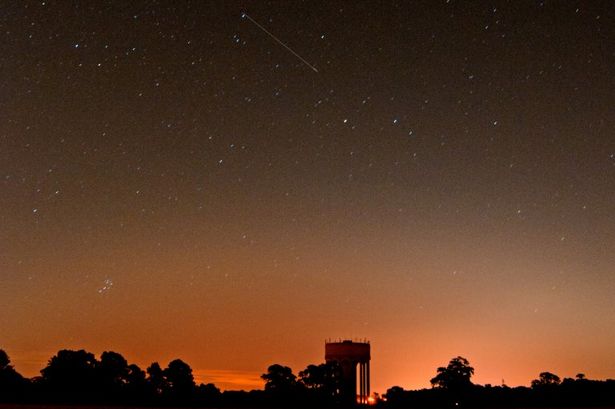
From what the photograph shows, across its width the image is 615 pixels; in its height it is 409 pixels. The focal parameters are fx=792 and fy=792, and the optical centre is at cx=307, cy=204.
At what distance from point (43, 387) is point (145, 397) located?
673 centimetres

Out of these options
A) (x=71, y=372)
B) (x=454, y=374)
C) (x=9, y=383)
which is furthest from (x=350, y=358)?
(x=9, y=383)

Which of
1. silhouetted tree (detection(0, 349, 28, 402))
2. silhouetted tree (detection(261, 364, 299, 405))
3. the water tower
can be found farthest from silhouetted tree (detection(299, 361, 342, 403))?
silhouetted tree (detection(0, 349, 28, 402))

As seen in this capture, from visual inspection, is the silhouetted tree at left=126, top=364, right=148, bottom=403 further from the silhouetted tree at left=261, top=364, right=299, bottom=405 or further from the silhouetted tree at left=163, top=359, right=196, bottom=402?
the silhouetted tree at left=261, top=364, right=299, bottom=405

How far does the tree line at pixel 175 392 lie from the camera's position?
48.8m

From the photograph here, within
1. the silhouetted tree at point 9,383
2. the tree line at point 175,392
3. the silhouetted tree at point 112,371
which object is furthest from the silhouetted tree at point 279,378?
the silhouetted tree at point 9,383

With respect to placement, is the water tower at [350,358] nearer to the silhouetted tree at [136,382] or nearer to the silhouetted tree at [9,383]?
the silhouetted tree at [136,382]

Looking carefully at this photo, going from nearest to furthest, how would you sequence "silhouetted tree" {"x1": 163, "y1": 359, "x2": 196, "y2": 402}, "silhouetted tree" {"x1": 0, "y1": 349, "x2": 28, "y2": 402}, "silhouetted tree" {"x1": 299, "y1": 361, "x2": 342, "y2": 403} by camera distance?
"silhouetted tree" {"x1": 0, "y1": 349, "x2": 28, "y2": 402}, "silhouetted tree" {"x1": 163, "y1": 359, "x2": 196, "y2": 402}, "silhouetted tree" {"x1": 299, "y1": 361, "x2": 342, "y2": 403}

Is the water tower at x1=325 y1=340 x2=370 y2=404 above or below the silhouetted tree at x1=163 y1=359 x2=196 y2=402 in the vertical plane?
above

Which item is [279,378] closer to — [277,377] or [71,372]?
[277,377]

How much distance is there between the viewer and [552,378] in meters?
84.6

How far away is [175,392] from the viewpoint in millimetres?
55312

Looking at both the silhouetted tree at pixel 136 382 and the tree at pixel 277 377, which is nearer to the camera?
the silhouetted tree at pixel 136 382

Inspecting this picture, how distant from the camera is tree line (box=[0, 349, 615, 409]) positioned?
48.8 m

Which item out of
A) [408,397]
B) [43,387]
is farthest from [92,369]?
[408,397]
